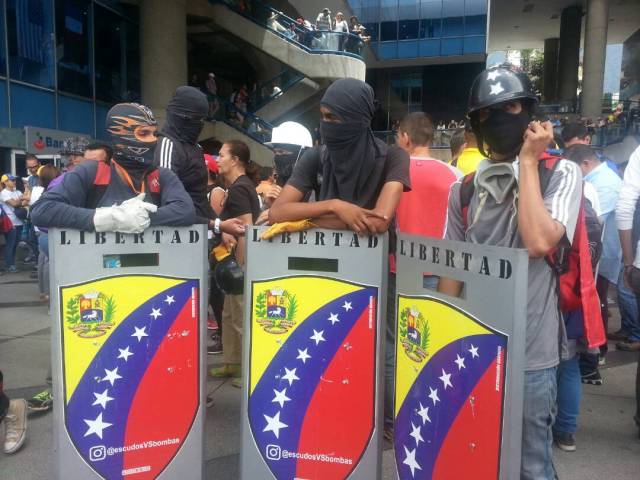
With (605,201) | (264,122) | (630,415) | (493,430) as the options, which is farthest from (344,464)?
(264,122)

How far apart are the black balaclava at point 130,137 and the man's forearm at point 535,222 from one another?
74.2 inches

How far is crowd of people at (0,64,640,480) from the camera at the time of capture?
1.97 m

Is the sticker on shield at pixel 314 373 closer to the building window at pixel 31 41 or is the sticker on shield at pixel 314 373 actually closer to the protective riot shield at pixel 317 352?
the protective riot shield at pixel 317 352

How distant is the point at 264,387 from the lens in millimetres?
2461

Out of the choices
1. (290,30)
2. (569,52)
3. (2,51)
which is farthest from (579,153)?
(569,52)

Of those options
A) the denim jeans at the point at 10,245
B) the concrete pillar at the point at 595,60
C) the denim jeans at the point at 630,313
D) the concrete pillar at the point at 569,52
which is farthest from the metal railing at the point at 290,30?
the concrete pillar at the point at 569,52

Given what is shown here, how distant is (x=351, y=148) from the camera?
101 inches

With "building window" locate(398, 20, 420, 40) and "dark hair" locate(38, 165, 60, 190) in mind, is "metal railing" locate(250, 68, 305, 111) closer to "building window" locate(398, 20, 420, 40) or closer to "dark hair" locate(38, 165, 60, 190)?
"dark hair" locate(38, 165, 60, 190)

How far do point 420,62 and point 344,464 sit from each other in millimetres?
34031

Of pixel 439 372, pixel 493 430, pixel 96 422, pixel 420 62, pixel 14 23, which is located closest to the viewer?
pixel 493 430

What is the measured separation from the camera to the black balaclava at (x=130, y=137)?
2.75 meters

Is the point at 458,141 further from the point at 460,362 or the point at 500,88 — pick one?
the point at 460,362

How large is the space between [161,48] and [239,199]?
14.1 m

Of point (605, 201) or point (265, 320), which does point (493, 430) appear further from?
point (605, 201)
